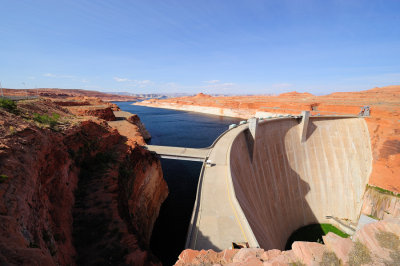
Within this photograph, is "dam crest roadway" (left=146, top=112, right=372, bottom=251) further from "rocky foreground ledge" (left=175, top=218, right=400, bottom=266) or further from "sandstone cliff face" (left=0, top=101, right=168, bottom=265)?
"rocky foreground ledge" (left=175, top=218, right=400, bottom=266)

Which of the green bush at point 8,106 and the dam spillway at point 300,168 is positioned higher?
the green bush at point 8,106

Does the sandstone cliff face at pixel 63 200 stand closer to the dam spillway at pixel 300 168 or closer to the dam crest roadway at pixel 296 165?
the dam crest roadway at pixel 296 165

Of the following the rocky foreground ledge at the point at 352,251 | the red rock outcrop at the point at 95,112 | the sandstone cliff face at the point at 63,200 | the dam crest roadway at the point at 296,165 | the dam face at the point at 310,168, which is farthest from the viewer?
the red rock outcrop at the point at 95,112

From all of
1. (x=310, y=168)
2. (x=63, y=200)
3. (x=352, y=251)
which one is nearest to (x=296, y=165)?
(x=310, y=168)

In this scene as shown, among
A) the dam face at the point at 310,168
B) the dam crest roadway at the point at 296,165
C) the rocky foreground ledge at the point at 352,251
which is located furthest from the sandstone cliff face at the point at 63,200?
the dam face at the point at 310,168

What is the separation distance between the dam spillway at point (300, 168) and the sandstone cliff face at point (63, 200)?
27.8 feet

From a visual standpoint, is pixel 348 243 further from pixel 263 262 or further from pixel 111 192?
pixel 111 192

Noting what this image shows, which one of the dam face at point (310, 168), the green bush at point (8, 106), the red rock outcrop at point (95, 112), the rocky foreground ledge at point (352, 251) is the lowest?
the dam face at point (310, 168)

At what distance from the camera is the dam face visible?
22.1 meters

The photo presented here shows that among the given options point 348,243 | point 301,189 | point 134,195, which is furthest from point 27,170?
point 301,189

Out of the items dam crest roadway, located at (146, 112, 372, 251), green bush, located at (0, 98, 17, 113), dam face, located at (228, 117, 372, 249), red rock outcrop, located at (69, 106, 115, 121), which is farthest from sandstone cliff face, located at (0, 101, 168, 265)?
red rock outcrop, located at (69, 106, 115, 121)

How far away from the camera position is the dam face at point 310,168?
22.1 m

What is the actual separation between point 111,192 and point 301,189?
87.5 ft

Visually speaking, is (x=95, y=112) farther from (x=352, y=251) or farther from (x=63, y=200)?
(x=352, y=251)
